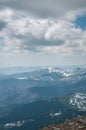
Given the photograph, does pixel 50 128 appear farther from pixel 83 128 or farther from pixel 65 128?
pixel 83 128

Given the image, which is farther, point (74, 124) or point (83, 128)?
point (74, 124)

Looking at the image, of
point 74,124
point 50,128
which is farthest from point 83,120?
point 50,128

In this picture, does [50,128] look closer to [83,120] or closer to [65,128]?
[65,128]

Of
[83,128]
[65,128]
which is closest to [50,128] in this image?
[65,128]

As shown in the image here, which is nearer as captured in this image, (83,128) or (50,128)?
(83,128)

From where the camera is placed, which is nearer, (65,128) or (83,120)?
(65,128)
